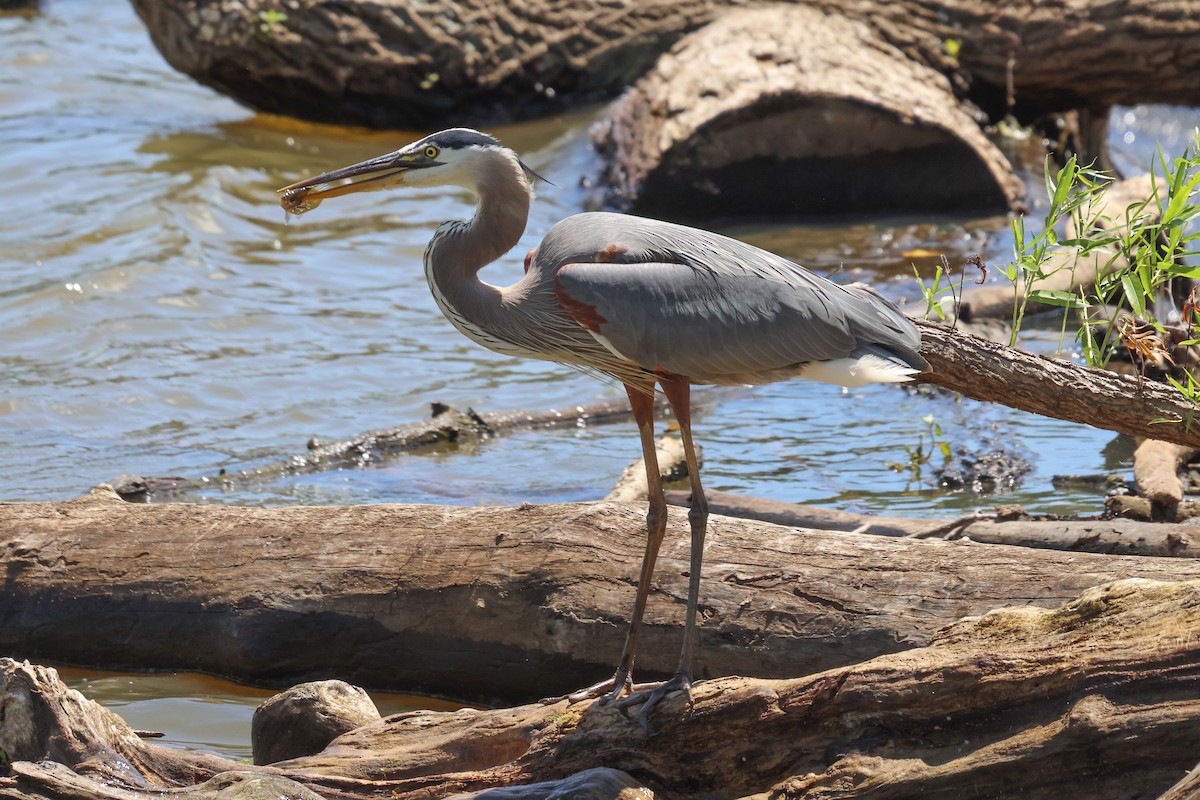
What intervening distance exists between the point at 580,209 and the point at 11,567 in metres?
7.20

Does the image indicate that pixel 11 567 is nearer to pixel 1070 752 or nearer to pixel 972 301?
pixel 1070 752

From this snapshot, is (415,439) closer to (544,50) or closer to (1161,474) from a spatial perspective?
(1161,474)

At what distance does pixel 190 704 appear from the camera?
4676 millimetres

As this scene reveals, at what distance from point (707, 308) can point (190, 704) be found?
7.46 ft

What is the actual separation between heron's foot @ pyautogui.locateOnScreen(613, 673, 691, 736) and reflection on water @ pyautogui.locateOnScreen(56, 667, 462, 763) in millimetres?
1112

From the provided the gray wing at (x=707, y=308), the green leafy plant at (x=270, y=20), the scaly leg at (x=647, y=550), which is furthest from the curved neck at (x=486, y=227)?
the green leafy plant at (x=270, y=20)

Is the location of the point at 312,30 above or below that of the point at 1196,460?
above

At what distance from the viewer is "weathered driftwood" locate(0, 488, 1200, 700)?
4121 millimetres

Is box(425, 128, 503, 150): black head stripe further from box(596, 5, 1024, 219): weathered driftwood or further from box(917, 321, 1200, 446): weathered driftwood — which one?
box(596, 5, 1024, 219): weathered driftwood

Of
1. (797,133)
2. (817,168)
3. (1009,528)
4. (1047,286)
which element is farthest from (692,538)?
(817,168)

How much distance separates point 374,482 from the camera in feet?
22.2

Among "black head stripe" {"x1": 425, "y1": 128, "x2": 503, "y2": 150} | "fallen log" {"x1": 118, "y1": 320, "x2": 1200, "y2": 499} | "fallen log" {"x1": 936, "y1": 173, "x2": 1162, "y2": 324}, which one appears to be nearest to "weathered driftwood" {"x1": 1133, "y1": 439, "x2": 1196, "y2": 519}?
"fallen log" {"x1": 118, "y1": 320, "x2": 1200, "y2": 499}

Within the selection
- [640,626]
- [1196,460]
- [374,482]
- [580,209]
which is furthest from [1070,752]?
[580,209]

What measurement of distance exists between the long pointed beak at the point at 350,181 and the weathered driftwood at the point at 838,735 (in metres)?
1.79
